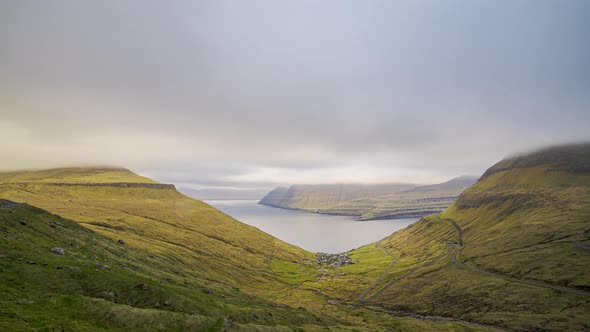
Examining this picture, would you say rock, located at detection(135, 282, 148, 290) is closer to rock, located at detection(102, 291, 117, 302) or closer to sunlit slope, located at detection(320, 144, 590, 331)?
rock, located at detection(102, 291, 117, 302)

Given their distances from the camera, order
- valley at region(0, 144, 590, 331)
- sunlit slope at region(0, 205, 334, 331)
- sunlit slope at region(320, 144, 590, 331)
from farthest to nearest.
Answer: sunlit slope at region(320, 144, 590, 331) → valley at region(0, 144, 590, 331) → sunlit slope at region(0, 205, 334, 331)

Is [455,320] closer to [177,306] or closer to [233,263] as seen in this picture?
[177,306]

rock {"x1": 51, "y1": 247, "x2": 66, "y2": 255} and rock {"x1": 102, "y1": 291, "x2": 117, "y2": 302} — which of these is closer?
rock {"x1": 102, "y1": 291, "x2": 117, "y2": 302}

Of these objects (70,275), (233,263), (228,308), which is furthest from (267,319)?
(233,263)

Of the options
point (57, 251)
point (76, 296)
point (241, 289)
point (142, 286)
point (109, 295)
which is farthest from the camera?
point (241, 289)

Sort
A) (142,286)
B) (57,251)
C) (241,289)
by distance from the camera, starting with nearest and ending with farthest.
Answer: (142,286) < (57,251) < (241,289)

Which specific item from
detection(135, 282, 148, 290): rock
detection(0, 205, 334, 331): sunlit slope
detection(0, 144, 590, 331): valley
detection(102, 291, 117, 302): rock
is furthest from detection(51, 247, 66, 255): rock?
detection(135, 282, 148, 290): rock

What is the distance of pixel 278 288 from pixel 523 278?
137m

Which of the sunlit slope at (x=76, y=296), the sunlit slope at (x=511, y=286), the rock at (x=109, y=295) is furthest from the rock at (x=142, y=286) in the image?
the sunlit slope at (x=511, y=286)

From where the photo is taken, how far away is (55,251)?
6266cm

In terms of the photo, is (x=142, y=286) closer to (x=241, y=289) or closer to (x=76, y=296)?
(x=76, y=296)

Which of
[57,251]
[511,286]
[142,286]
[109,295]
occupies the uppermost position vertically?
[57,251]

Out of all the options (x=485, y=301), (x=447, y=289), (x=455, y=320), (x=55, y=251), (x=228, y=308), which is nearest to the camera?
(x=55, y=251)

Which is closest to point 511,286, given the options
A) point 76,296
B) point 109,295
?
point 109,295
